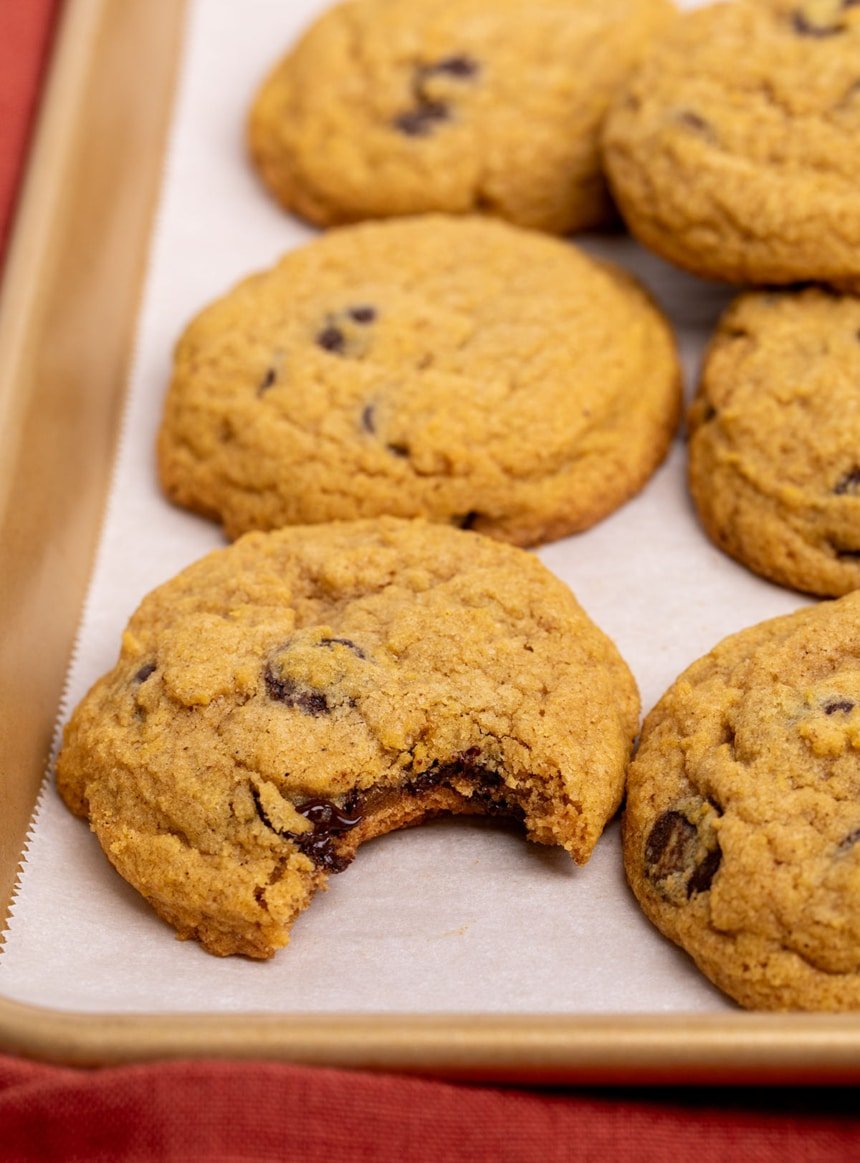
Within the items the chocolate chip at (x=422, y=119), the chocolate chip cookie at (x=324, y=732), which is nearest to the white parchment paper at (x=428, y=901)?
the chocolate chip cookie at (x=324, y=732)

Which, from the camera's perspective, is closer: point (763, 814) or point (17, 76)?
point (763, 814)

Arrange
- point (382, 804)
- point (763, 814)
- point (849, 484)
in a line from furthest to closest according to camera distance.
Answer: point (849, 484) < point (382, 804) < point (763, 814)

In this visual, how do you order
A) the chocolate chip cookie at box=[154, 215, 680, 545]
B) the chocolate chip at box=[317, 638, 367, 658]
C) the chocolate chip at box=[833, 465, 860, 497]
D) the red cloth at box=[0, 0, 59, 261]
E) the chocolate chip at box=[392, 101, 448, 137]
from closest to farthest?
the chocolate chip at box=[317, 638, 367, 658] < the chocolate chip at box=[833, 465, 860, 497] < the chocolate chip cookie at box=[154, 215, 680, 545] < the red cloth at box=[0, 0, 59, 261] < the chocolate chip at box=[392, 101, 448, 137]

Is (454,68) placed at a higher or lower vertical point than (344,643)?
higher

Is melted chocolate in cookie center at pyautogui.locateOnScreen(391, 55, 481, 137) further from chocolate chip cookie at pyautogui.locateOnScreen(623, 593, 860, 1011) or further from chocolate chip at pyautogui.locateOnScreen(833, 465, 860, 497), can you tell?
chocolate chip cookie at pyautogui.locateOnScreen(623, 593, 860, 1011)

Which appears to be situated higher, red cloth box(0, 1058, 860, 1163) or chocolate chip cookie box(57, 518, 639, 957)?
chocolate chip cookie box(57, 518, 639, 957)

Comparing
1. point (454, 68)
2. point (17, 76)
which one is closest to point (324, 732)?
point (454, 68)

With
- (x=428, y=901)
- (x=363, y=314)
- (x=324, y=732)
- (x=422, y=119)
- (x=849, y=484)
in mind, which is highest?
(x=422, y=119)

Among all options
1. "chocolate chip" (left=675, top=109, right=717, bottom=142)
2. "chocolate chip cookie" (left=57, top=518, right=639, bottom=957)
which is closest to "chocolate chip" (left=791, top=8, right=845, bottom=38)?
"chocolate chip" (left=675, top=109, right=717, bottom=142)

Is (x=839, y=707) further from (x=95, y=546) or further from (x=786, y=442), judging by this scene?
(x=95, y=546)
